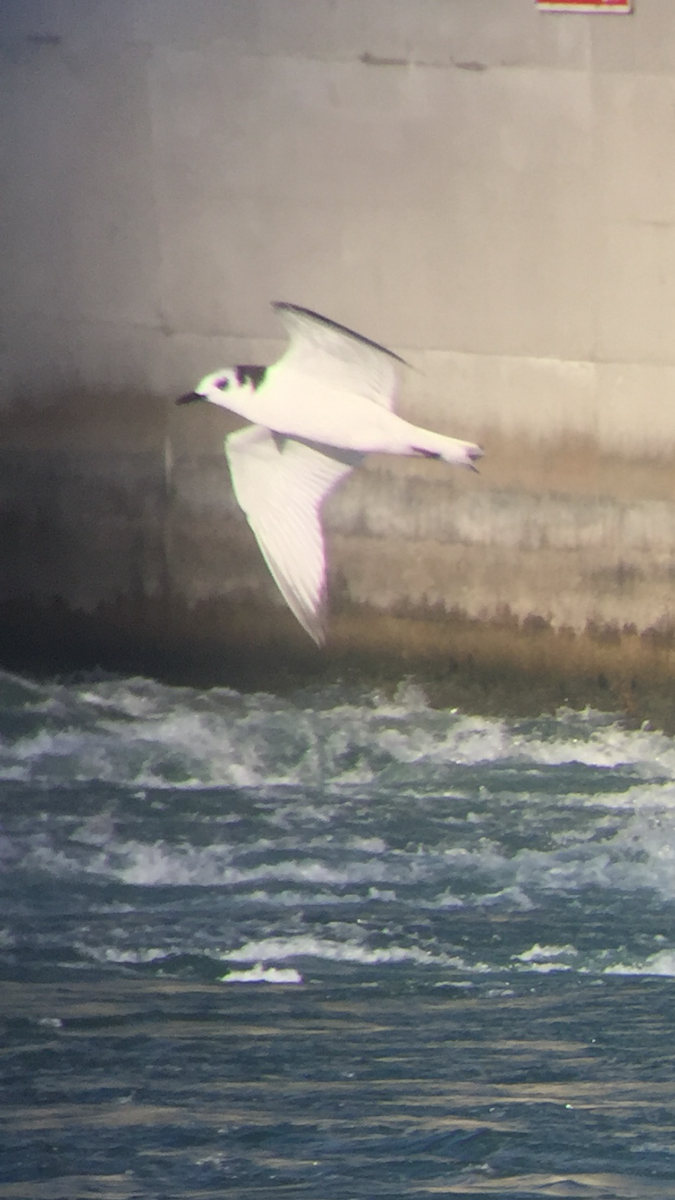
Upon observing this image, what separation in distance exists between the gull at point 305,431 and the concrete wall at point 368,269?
0.09 meters

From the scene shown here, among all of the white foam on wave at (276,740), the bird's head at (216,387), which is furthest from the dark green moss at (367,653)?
the bird's head at (216,387)

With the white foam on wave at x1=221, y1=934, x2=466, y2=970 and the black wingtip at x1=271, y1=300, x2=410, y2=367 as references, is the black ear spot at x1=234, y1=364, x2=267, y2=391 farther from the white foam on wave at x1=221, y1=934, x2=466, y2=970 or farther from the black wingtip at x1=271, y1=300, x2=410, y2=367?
the white foam on wave at x1=221, y1=934, x2=466, y2=970

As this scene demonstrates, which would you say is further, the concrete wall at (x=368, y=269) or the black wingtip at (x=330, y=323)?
the black wingtip at (x=330, y=323)

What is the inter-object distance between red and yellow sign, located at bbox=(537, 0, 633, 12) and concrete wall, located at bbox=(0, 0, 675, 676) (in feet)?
0.10

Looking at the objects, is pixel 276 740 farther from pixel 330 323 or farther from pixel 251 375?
pixel 330 323

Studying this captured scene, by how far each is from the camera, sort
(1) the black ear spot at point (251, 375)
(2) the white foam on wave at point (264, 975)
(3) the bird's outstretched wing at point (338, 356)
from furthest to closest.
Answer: (1) the black ear spot at point (251, 375)
(3) the bird's outstretched wing at point (338, 356)
(2) the white foam on wave at point (264, 975)

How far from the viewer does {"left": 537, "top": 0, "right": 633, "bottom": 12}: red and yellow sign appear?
17.4 ft

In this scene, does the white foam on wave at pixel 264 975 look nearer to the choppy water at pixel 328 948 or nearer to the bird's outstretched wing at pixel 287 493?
the choppy water at pixel 328 948

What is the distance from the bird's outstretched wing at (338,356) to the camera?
18.7ft

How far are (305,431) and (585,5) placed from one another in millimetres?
1649

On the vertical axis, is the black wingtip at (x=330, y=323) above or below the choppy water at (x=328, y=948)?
above

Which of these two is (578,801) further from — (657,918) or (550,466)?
(550,466)

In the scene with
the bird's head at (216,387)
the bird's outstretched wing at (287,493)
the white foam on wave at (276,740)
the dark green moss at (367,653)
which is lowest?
the white foam on wave at (276,740)

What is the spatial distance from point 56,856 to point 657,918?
5.69 ft
